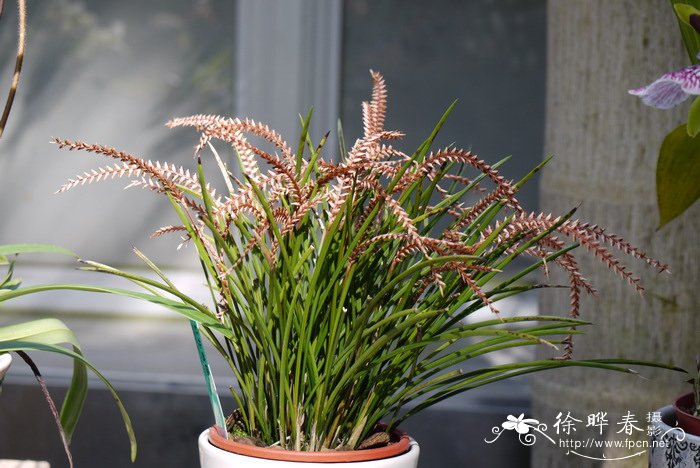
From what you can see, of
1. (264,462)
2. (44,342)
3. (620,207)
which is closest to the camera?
(264,462)

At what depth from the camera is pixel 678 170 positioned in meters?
0.95

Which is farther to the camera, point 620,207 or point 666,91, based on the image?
point 620,207

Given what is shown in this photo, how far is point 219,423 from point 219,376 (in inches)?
49.1

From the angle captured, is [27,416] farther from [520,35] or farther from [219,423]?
[520,35]

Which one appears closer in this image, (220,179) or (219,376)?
(219,376)

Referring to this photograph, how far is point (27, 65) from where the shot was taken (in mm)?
2662

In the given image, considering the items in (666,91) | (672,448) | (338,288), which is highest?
(666,91)

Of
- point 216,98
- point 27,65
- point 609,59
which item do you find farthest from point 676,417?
point 27,65

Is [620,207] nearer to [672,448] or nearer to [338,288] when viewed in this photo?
[672,448]

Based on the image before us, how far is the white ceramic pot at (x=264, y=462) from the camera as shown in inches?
26.0

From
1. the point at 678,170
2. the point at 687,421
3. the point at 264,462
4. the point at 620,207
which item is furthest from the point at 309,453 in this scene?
the point at 620,207

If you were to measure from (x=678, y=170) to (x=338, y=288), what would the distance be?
1.37 feet

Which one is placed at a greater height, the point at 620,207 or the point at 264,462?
the point at 620,207

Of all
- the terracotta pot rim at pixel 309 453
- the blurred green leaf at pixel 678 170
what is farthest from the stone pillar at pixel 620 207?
the terracotta pot rim at pixel 309 453
